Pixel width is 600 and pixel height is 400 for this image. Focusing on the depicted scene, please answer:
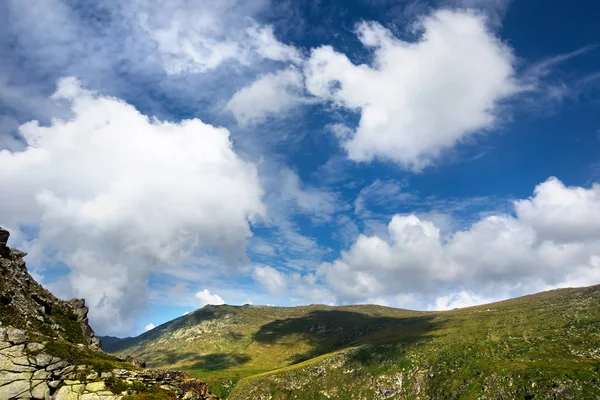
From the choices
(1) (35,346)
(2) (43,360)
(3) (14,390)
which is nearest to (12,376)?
(3) (14,390)

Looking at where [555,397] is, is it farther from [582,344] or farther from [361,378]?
[361,378]

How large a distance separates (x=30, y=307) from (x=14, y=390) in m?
22.1

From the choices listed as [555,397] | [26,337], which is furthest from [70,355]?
[555,397]

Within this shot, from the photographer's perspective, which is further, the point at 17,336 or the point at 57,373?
the point at 17,336

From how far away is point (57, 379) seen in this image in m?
32.2

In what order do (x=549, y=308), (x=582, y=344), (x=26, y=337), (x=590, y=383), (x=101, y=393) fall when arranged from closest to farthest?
1. (x=101, y=393)
2. (x=26, y=337)
3. (x=590, y=383)
4. (x=582, y=344)
5. (x=549, y=308)

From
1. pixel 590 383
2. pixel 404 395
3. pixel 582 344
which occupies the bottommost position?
pixel 404 395

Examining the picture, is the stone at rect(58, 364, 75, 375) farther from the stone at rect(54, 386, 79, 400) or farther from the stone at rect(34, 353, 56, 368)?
the stone at rect(54, 386, 79, 400)

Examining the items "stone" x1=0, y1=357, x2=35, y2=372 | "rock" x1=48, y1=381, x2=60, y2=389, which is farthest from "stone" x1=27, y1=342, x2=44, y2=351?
"rock" x1=48, y1=381, x2=60, y2=389

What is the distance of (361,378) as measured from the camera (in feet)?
565

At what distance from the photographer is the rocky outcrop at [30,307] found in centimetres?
4300

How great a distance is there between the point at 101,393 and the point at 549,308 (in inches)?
9206

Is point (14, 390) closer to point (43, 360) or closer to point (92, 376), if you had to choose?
point (43, 360)

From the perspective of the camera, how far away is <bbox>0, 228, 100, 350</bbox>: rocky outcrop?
141ft
